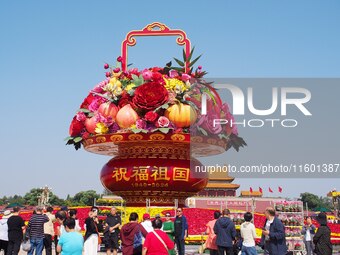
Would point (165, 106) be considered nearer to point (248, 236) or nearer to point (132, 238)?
point (248, 236)

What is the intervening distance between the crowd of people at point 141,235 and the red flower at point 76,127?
7.81 feet

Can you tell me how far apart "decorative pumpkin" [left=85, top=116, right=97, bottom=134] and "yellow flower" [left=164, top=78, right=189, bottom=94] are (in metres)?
2.08

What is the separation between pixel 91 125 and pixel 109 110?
2.15 feet

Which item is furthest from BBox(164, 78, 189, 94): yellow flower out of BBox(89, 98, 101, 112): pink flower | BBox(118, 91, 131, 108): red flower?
BBox(89, 98, 101, 112): pink flower

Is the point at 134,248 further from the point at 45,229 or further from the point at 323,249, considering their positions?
the point at 45,229

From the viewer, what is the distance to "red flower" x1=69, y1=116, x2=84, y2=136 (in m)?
12.8

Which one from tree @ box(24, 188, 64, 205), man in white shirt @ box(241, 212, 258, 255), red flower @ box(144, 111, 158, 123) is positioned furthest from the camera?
tree @ box(24, 188, 64, 205)

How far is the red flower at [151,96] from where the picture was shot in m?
11.5

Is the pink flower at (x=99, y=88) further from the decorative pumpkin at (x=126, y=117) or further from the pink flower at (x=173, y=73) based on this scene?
the pink flower at (x=173, y=73)

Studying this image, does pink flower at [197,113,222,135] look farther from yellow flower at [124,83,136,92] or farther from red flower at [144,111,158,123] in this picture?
yellow flower at [124,83,136,92]

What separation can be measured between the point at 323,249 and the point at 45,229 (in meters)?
6.08

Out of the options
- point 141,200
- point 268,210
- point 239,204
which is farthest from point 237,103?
point 239,204

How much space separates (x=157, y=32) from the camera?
13.6 meters

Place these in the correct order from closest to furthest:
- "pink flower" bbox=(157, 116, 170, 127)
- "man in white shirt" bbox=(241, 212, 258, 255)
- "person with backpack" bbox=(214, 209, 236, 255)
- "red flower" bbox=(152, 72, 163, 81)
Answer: "man in white shirt" bbox=(241, 212, 258, 255) < "person with backpack" bbox=(214, 209, 236, 255) < "pink flower" bbox=(157, 116, 170, 127) < "red flower" bbox=(152, 72, 163, 81)
